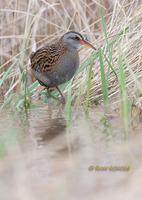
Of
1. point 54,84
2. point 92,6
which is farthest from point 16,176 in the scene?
point 92,6

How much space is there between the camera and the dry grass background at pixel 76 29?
580cm

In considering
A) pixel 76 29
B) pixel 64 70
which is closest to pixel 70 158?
pixel 64 70

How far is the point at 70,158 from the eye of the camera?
3.81 m

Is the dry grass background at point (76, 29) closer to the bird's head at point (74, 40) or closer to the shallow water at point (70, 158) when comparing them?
the bird's head at point (74, 40)

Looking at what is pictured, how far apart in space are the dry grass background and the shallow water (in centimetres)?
49

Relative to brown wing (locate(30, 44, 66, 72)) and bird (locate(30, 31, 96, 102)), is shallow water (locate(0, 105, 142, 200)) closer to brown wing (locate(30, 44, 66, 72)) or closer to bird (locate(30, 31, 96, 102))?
bird (locate(30, 31, 96, 102))

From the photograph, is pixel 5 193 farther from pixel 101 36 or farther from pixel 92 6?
pixel 92 6

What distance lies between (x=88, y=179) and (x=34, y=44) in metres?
3.65

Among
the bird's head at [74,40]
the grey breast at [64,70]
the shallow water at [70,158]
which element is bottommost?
the shallow water at [70,158]

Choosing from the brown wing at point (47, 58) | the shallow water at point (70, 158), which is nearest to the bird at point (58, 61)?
the brown wing at point (47, 58)

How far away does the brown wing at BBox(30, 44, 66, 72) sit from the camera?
5977 mm

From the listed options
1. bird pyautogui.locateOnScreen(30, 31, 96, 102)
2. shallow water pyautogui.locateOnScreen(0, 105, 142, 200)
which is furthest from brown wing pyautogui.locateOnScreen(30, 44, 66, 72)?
shallow water pyautogui.locateOnScreen(0, 105, 142, 200)

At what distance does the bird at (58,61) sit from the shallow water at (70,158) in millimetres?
728

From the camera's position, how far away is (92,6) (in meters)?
7.78
